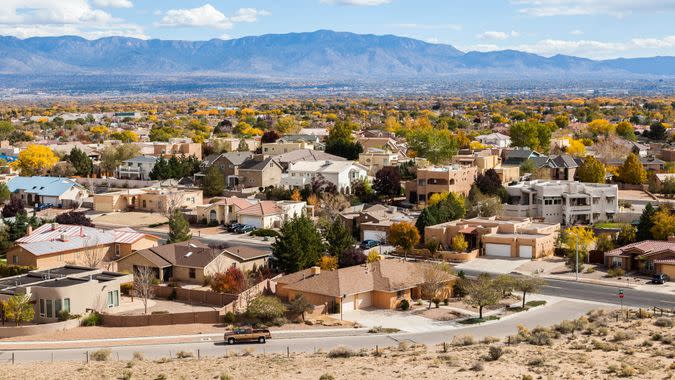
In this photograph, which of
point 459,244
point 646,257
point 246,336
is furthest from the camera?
point 459,244

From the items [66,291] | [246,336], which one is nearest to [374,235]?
[66,291]

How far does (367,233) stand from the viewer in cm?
7269

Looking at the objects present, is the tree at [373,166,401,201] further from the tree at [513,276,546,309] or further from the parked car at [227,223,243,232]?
the tree at [513,276,546,309]

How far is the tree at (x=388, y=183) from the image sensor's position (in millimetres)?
87812

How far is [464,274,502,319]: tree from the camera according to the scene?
4922cm

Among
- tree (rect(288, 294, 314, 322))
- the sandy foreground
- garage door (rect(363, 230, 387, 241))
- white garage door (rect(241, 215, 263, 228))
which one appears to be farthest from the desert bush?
white garage door (rect(241, 215, 263, 228))

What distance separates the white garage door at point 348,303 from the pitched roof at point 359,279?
0.34m

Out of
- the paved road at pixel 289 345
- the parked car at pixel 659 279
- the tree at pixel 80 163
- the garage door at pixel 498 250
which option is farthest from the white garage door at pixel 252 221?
the tree at pixel 80 163

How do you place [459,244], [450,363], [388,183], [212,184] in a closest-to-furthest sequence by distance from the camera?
1. [450,363]
2. [459,244]
3. [388,183]
4. [212,184]

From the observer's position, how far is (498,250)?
6638 centimetres

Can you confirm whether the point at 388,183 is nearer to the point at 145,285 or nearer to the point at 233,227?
the point at 233,227

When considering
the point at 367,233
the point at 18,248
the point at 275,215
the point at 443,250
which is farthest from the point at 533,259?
the point at 18,248

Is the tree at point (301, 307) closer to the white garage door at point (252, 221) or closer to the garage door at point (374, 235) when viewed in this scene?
the garage door at point (374, 235)

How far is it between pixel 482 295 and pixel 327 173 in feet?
140
